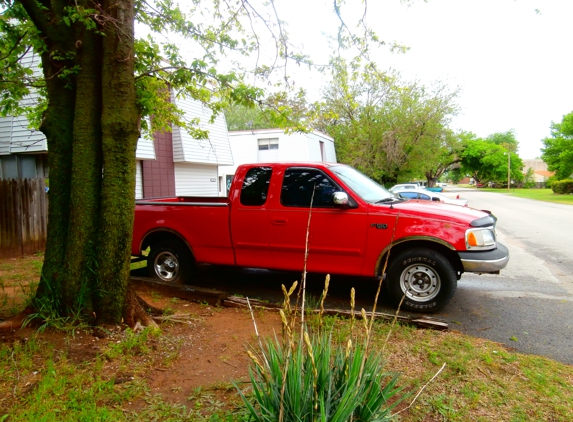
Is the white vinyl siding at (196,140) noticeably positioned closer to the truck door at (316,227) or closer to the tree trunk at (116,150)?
the truck door at (316,227)

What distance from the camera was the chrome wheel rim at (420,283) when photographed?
479cm

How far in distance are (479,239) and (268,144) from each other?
878 inches

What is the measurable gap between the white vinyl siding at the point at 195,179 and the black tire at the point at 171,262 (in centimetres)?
1182

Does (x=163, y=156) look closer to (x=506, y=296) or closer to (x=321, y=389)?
(x=506, y=296)

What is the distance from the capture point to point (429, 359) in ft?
11.4

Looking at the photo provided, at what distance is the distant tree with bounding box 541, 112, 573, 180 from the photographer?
39.8m

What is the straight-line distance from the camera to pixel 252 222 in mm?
5543

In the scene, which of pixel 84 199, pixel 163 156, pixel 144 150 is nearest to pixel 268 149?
pixel 163 156

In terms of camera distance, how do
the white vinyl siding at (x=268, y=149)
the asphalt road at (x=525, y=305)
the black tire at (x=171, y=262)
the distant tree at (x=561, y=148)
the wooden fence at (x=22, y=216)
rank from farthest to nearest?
1. the distant tree at (x=561, y=148)
2. the white vinyl siding at (x=268, y=149)
3. the wooden fence at (x=22, y=216)
4. the black tire at (x=171, y=262)
5. the asphalt road at (x=525, y=305)

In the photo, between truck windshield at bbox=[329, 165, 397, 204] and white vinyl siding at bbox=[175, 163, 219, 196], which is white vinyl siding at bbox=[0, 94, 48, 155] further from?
truck windshield at bbox=[329, 165, 397, 204]

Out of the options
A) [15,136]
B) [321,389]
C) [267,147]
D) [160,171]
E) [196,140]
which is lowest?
[321,389]

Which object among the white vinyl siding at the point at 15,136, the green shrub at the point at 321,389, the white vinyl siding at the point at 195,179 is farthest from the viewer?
the white vinyl siding at the point at 195,179

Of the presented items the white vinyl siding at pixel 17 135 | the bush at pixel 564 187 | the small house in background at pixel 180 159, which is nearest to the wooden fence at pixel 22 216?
the white vinyl siding at pixel 17 135

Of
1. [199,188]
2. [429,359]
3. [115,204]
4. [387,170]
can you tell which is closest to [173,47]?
[115,204]
